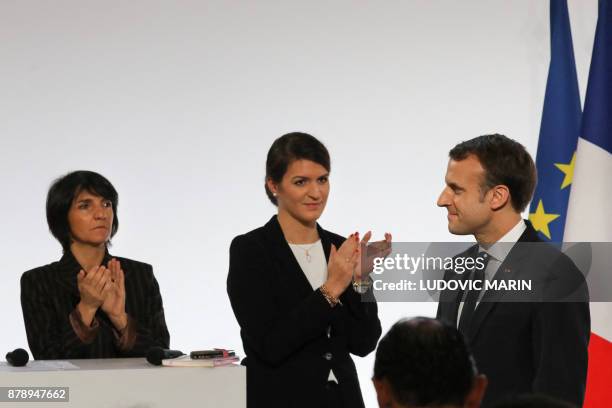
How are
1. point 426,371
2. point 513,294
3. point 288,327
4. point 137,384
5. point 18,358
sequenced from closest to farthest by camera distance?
point 426,371 < point 137,384 < point 18,358 < point 513,294 < point 288,327

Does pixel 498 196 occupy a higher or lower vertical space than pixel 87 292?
higher

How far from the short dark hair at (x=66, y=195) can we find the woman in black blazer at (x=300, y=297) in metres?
0.50

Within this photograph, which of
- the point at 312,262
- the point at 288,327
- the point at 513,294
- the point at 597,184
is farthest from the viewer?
the point at 597,184

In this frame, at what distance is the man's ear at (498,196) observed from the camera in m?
2.58

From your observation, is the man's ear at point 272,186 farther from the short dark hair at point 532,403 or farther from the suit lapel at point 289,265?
the short dark hair at point 532,403

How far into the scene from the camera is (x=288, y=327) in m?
2.85

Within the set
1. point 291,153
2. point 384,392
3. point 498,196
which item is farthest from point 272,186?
point 384,392

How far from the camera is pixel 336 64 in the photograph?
4992mm

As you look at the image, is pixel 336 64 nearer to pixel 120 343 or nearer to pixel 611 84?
pixel 611 84

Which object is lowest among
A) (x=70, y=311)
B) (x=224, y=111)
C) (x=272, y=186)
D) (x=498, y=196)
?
(x=70, y=311)

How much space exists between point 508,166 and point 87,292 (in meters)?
1.26

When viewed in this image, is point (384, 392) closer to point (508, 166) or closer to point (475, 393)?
point (475, 393)

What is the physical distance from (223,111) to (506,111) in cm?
144

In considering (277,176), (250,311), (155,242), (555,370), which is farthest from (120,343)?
(155,242)
